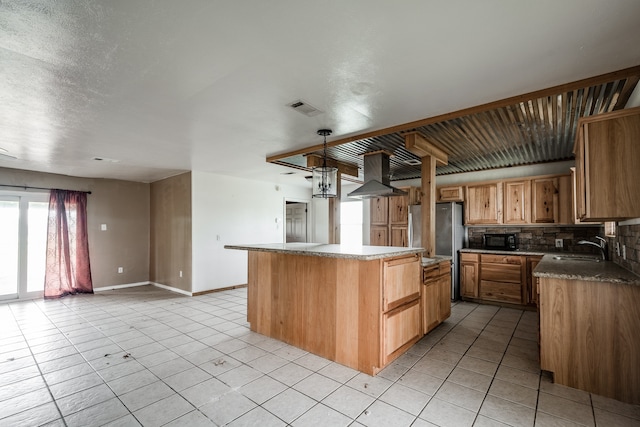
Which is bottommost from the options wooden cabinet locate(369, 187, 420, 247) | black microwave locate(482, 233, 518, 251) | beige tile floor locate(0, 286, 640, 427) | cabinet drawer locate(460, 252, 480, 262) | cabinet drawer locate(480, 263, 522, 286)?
beige tile floor locate(0, 286, 640, 427)

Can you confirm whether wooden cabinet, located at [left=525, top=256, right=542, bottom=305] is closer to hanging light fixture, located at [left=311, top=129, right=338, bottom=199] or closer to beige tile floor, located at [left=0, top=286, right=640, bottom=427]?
beige tile floor, located at [left=0, top=286, right=640, bottom=427]

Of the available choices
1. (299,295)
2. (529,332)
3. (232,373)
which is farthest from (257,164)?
(529,332)

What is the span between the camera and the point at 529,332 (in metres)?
3.71

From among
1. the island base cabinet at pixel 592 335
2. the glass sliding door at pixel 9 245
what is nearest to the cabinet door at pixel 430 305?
the island base cabinet at pixel 592 335

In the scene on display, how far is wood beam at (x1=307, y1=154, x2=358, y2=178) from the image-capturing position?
476 centimetres

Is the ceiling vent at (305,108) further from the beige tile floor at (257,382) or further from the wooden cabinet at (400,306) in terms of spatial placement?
the beige tile floor at (257,382)

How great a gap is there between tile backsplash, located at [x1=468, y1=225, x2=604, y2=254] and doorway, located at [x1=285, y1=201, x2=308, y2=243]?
4406 millimetres

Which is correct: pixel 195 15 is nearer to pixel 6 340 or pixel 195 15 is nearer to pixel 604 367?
pixel 604 367

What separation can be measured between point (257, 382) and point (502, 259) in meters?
4.42

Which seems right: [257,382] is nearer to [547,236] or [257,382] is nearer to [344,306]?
[344,306]

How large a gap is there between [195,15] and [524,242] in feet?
19.8

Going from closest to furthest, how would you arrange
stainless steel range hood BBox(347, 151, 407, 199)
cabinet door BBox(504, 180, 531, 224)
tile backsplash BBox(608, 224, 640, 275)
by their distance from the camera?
tile backsplash BBox(608, 224, 640, 275), stainless steel range hood BBox(347, 151, 407, 199), cabinet door BBox(504, 180, 531, 224)

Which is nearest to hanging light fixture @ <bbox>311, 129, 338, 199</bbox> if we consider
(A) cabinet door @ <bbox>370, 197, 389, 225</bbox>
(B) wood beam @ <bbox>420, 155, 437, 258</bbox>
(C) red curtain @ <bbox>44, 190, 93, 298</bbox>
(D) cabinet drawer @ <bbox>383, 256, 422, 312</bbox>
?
(D) cabinet drawer @ <bbox>383, 256, 422, 312</bbox>

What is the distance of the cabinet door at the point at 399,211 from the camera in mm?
6090
